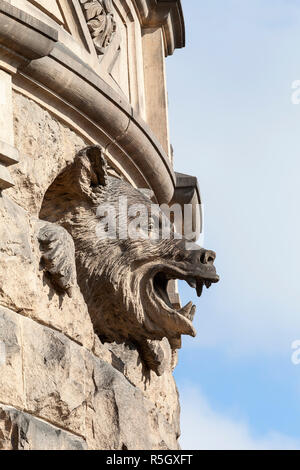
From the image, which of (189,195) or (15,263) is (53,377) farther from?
(189,195)

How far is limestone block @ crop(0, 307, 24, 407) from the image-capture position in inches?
159

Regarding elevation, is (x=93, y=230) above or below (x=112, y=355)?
above

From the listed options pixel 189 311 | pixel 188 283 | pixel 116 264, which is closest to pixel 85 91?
pixel 116 264

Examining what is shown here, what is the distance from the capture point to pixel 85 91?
16.2ft

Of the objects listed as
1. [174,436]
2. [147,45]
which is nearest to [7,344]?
[174,436]

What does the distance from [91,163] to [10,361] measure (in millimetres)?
1167

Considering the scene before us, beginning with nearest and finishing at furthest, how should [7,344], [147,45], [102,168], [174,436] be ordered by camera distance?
[7,344]
[102,168]
[174,436]
[147,45]

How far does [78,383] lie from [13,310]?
0.45 metres

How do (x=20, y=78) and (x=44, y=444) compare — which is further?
(x=20, y=78)

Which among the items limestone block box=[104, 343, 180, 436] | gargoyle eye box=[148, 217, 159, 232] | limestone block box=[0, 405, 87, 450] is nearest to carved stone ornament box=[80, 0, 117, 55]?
gargoyle eye box=[148, 217, 159, 232]

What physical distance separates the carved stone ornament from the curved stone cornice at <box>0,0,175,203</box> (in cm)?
36

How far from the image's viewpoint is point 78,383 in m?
4.45
